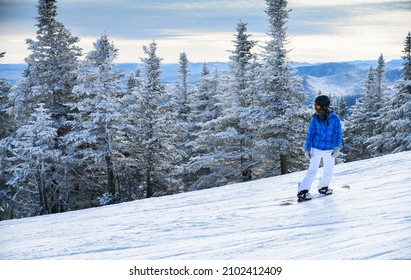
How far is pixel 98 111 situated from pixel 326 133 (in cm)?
1573

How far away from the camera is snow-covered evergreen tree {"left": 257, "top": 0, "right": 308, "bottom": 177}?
1956 cm

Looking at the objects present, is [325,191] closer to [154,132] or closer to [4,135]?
[154,132]

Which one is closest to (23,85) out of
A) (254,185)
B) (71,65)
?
(71,65)

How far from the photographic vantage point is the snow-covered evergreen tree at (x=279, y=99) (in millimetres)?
19562

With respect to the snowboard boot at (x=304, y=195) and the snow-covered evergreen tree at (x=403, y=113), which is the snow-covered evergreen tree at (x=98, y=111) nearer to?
the snowboard boot at (x=304, y=195)

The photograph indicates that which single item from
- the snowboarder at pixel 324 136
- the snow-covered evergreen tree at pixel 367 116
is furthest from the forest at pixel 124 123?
the snow-covered evergreen tree at pixel 367 116

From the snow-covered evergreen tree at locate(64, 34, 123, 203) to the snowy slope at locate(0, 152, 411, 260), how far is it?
1123cm

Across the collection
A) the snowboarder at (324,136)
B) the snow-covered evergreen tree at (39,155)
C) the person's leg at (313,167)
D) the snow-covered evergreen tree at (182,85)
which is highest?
the snow-covered evergreen tree at (182,85)

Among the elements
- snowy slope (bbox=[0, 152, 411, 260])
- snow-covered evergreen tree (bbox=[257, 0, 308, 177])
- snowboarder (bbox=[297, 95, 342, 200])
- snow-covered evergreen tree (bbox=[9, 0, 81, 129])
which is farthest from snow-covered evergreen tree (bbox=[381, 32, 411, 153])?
snow-covered evergreen tree (bbox=[9, 0, 81, 129])

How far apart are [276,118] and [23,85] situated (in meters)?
14.0

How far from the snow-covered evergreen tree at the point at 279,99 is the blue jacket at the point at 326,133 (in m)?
12.8

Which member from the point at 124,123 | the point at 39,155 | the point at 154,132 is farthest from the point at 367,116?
the point at 39,155

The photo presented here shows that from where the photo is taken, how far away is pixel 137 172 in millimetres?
25469
